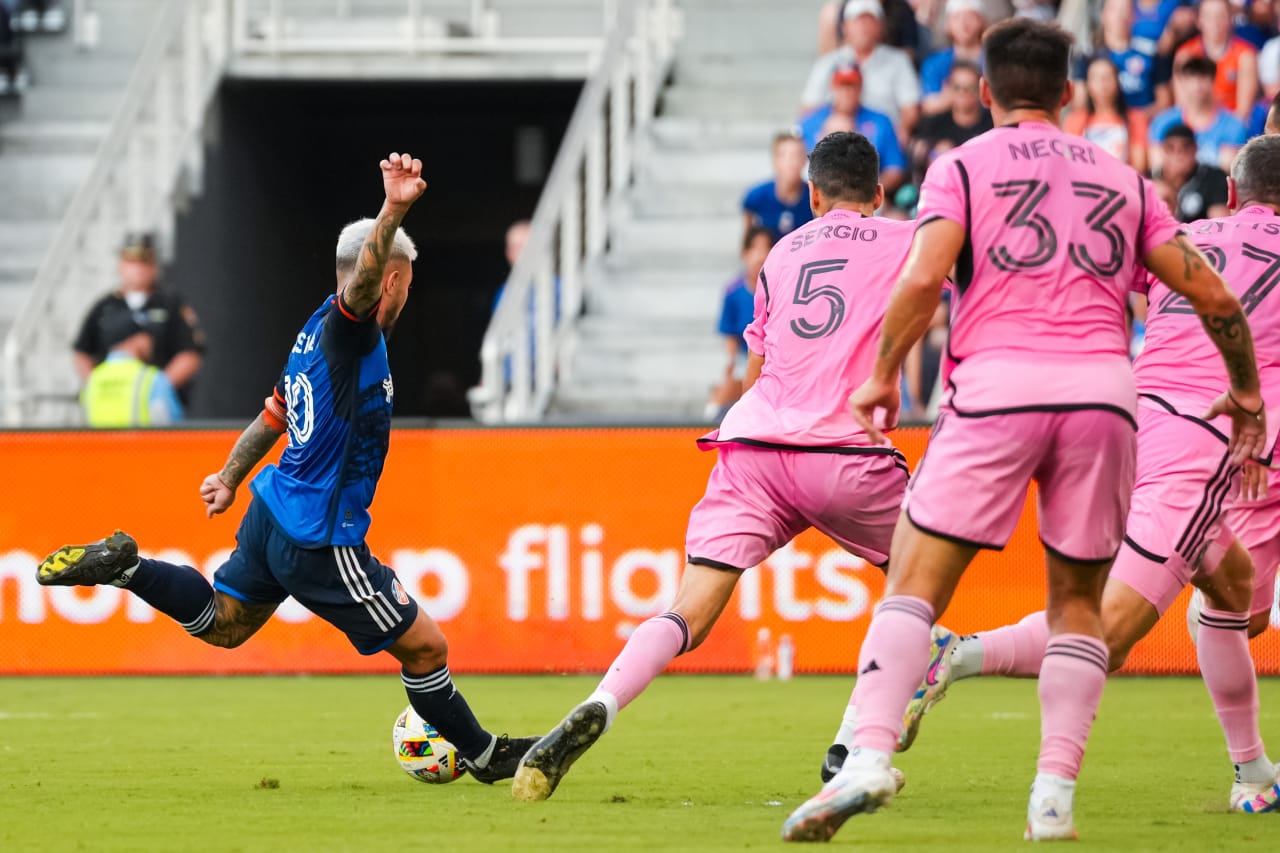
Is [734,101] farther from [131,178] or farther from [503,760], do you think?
[503,760]

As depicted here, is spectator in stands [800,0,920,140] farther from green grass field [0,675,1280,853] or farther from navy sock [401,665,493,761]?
navy sock [401,665,493,761]

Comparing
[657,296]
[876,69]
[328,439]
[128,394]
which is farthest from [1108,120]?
[328,439]

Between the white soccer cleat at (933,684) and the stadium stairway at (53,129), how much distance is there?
13.9m

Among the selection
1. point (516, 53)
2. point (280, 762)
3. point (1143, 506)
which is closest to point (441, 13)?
point (516, 53)

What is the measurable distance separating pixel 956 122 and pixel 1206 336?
8.87m

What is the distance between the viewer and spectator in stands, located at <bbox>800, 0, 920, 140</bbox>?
54.3ft

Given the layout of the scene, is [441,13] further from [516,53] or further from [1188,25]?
[1188,25]

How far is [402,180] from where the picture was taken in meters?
6.40

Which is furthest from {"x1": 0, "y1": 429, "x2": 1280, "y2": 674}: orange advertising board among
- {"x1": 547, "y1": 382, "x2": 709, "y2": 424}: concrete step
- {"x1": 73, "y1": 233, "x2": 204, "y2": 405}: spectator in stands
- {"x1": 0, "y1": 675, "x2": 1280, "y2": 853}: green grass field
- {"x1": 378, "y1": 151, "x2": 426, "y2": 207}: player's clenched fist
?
{"x1": 378, "y1": 151, "x2": 426, "y2": 207}: player's clenched fist

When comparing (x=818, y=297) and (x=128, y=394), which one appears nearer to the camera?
(x=818, y=297)

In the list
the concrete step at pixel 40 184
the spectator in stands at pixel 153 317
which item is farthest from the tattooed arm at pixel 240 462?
the concrete step at pixel 40 184

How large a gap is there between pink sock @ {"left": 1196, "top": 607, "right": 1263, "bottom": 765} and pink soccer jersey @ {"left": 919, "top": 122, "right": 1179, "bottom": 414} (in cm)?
154

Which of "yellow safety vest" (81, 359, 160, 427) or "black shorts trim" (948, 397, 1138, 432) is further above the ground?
"black shorts trim" (948, 397, 1138, 432)

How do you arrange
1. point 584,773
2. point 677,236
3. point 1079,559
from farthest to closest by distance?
1. point 677,236
2. point 584,773
3. point 1079,559
